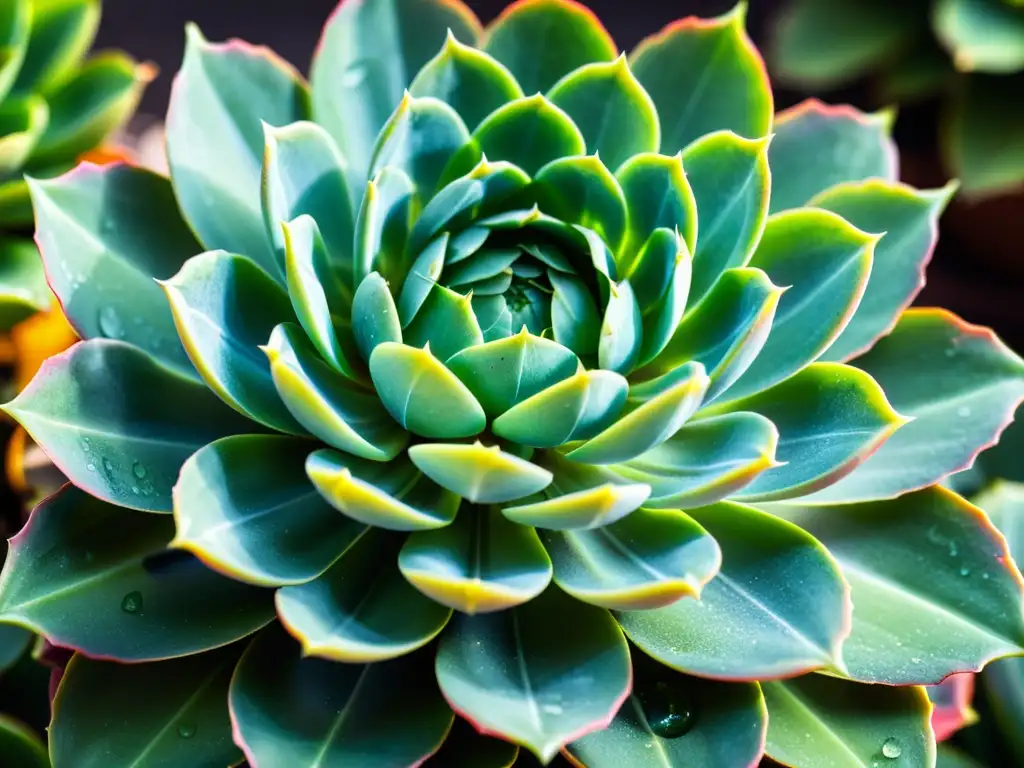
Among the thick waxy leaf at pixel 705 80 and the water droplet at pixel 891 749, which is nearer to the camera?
the water droplet at pixel 891 749

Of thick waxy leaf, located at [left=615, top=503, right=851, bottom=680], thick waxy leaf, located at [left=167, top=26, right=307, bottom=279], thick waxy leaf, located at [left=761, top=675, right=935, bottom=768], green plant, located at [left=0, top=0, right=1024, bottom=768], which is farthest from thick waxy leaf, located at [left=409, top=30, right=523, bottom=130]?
thick waxy leaf, located at [left=761, top=675, right=935, bottom=768]

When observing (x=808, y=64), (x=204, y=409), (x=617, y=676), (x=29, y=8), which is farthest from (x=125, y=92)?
(x=808, y=64)

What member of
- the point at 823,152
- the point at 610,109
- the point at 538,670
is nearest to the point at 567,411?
the point at 538,670

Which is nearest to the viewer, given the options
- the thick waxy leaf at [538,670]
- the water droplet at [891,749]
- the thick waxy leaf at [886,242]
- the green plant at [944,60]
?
the thick waxy leaf at [538,670]

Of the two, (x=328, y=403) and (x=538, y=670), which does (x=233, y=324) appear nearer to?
(x=328, y=403)

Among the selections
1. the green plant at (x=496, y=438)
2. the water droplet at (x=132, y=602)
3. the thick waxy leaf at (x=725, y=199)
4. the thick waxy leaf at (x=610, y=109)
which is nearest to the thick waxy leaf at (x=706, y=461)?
the green plant at (x=496, y=438)

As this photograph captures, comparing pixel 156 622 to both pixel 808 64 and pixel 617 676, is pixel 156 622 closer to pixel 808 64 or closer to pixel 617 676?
pixel 617 676

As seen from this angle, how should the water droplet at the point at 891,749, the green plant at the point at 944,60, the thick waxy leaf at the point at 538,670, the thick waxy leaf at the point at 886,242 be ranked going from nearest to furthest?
the thick waxy leaf at the point at 538,670, the water droplet at the point at 891,749, the thick waxy leaf at the point at 886,242, the green plant at the point at 944,60

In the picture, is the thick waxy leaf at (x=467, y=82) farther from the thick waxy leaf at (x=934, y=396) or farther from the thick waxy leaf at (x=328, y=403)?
the thick waxy leaf at (x=934, y=396)
